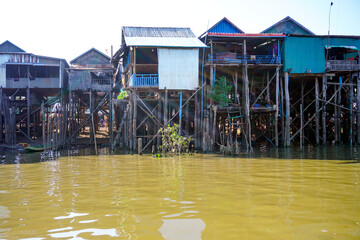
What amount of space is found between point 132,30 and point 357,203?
1704cm

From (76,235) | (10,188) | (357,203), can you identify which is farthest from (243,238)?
(10,188)

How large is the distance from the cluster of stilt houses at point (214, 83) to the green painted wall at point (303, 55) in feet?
0.20

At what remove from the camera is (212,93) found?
17453mm

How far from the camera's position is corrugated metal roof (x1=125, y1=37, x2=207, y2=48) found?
17.5 metres

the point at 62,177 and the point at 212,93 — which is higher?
the point at 212,93

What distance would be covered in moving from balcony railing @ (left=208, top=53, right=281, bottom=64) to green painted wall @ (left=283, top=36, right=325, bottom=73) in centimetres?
81

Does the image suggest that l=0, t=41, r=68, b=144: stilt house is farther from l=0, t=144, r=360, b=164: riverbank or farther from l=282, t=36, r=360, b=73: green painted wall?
l=282, t=36, r=360, b=73: green painted wall

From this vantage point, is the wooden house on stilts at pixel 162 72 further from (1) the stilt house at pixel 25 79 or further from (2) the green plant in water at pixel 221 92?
(1) the stilt house at pixel 25 79

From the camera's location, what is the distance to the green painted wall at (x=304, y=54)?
19016 millimetres

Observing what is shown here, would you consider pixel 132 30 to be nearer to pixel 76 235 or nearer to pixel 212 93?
pixel 212 93

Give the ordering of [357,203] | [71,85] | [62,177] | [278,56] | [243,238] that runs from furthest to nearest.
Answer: [71,85] → [278,56] → [62,177] → [357,203] → [243,238]

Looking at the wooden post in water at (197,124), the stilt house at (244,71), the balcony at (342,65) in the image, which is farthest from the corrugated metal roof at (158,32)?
Answer: the balcony at (342,65)

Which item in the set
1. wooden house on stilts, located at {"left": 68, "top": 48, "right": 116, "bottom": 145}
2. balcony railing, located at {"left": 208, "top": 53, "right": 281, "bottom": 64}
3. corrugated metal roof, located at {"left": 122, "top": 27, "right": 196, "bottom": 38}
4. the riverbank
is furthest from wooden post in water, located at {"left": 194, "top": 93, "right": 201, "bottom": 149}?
wooden house on stilts, located at {"left": 68, "top": 48, "right": 116, "bottom": 145}

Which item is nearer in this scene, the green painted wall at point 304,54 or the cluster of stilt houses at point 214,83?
the cluster of stilt houses at point 214,83
